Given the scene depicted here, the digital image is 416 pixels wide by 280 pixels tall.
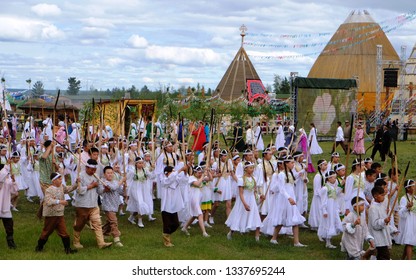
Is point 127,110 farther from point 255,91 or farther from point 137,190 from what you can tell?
point 255,91

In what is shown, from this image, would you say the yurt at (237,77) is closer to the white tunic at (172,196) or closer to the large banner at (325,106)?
the large banner at (325,106)

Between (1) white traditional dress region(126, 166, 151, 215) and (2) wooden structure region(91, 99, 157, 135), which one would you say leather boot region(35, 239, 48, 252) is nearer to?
(1) white traditional dress region(126, 166, 151, 215)

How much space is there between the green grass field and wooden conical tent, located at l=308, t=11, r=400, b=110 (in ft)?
174

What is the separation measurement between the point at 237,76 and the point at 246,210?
4831 cm

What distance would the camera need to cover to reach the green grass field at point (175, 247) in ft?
34.8

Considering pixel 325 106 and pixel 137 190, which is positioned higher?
pixel 325 106

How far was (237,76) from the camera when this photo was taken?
5978 centimetres

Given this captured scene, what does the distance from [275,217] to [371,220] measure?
7.84 ft

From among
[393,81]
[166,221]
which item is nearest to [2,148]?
[166,221]

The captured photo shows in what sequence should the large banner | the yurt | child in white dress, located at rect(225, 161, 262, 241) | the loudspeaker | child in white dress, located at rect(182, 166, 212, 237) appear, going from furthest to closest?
the yurt < the loudspeaker < the large banner < child in white dress, located at rect(182, 166, 212, 237) < child in white dress, located at rect(225, 161, 262, 241)

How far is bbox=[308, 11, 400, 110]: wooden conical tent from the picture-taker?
65.5 m

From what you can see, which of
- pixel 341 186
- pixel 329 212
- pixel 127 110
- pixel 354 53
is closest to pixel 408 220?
pixel 329 212

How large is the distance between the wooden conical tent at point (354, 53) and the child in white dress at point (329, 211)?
174ft

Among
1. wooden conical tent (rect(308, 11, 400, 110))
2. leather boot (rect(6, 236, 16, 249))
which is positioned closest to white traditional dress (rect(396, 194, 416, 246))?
leather boot (rect(6, 236, 16, 249))
